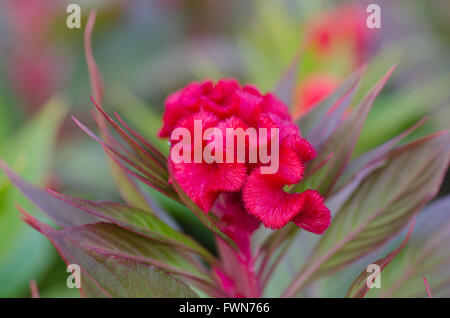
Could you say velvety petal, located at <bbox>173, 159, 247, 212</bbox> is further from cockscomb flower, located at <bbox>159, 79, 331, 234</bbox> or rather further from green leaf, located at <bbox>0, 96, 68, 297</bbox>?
green leaf, located at <bbox>0, 96, 68, 297</bbox>

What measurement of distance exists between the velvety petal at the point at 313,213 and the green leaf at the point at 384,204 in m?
0.15

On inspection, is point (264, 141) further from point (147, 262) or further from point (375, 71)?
point (375, 71)

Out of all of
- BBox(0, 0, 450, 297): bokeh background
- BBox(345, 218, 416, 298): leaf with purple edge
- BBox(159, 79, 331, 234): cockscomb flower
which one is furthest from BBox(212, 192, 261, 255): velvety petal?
BBox(0, 0, 450, 297): bokeh background

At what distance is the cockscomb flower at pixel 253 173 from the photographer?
459mm

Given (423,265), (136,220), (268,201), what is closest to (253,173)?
(268,201)

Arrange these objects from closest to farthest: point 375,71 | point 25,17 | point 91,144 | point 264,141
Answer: point 264,141, point 375,71, point 91,144, point 25,17

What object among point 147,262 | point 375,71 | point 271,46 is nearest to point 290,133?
point 147,262

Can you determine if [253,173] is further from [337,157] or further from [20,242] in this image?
[20,242]

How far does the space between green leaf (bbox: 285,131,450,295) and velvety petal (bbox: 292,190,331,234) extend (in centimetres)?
15

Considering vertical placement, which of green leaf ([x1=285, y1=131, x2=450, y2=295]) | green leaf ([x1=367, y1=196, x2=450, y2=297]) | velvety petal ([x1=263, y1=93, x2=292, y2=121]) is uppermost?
velvety petal ([x1=263, y1=93, x2=292, y2=121])

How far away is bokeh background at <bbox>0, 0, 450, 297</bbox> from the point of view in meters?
0.93

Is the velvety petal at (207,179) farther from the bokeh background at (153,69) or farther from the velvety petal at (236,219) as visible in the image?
the bokeh background at (153,69)

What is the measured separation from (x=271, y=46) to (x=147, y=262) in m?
0.99

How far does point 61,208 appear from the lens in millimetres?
548
